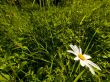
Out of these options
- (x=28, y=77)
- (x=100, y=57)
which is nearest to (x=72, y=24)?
(x=100, y=57)

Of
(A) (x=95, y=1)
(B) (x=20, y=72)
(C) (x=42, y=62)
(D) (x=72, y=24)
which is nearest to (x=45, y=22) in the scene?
(D) (x=72, y=24)

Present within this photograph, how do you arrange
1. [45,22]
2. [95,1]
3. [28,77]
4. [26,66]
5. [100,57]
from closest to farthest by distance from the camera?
[28,77], [26,66], [100,57], [45,22], [95,1]

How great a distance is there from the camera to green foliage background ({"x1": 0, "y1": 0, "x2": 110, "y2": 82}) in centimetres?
192

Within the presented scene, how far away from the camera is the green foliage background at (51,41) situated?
192 centimetres

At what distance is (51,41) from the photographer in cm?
223

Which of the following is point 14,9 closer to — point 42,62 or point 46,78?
point 42,62

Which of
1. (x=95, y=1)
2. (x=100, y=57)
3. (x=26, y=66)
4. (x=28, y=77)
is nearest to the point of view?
(x=28, y=77)

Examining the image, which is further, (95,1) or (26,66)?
(95,1)

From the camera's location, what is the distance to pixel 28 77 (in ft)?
6.11

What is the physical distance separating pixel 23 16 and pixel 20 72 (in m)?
0.72

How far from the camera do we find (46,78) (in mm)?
1927

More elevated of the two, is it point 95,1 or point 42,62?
point 95,1

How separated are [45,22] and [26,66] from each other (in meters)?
0.50

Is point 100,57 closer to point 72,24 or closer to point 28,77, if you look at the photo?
point 72,24
